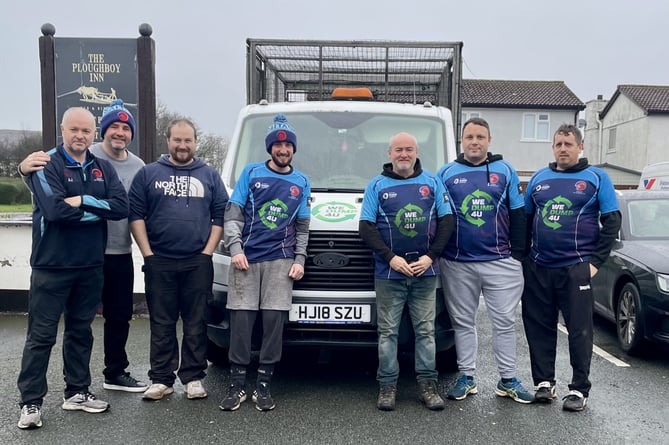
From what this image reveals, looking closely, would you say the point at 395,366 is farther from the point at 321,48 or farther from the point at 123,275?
the point at 321,48

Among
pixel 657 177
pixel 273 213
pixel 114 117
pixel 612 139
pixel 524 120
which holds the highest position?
pixel 524 120

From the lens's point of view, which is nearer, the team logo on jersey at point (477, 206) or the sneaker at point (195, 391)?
the team logo on jersey at point (477, 206)

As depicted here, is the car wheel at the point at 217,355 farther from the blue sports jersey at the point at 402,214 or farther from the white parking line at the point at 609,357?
the white parking line at the point at 609,357

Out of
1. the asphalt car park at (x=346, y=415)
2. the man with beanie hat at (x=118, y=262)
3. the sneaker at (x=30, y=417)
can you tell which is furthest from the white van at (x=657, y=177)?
the sneaker at (x=30, y=417)

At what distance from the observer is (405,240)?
4113 mm

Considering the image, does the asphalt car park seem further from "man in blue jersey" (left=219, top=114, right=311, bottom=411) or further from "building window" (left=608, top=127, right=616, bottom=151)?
"building window" (left=608, top=127, right=616, bottom=151)

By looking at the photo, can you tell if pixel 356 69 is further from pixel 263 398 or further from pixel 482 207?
pixel 263 398

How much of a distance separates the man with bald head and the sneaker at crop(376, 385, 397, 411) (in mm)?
1948

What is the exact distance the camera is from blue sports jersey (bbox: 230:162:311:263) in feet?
13.7

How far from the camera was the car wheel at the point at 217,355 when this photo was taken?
5.08m

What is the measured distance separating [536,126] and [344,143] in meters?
30.8

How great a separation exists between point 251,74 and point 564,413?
433cm

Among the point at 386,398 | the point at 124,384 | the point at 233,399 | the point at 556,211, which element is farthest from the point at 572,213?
the point at 124,384

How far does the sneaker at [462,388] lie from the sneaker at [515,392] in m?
0.20
